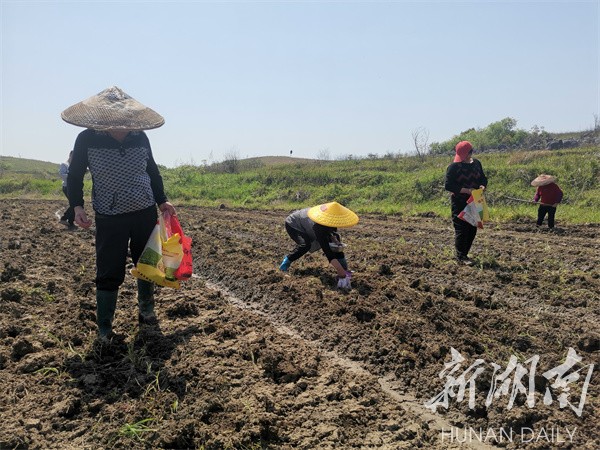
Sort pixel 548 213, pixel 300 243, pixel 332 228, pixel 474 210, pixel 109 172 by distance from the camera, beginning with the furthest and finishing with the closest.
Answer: pixel 548 213
pixel 474 210
pixel 300 243
pixel 332 228
pixel 109 172

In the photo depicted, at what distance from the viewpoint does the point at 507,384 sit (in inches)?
130

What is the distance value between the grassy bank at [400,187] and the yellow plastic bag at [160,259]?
10288 mm

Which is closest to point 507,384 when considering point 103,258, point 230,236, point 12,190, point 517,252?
point 103,258

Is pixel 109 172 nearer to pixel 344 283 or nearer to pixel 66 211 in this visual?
pixel 344 283

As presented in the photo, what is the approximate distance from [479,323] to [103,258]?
10.6 ft

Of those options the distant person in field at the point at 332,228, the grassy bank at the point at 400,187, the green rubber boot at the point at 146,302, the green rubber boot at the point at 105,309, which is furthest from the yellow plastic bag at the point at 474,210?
the grassy bank at the point at 400,187

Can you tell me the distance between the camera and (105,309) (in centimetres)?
397

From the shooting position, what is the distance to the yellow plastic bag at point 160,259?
413 cm

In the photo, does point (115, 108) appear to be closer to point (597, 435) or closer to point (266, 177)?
point (597, 435)

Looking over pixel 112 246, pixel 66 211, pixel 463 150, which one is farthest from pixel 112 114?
pixel 66 211

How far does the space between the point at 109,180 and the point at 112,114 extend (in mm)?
527

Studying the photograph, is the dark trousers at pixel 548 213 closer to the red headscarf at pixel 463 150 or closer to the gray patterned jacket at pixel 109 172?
the red headscarf at pixel 463 150

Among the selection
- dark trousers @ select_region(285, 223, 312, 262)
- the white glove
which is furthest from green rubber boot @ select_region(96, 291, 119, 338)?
dark trousers @ select_region(285, 223, 312, 262)

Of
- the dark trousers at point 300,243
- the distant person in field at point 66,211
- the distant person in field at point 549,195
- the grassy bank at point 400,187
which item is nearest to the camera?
the dark trousers at point 300,243
